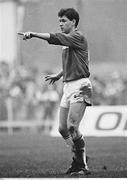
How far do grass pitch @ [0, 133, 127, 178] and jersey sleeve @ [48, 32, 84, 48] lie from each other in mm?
1636

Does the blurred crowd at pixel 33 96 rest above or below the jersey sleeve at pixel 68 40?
below

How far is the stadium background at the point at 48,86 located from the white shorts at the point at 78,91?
3.21 ft

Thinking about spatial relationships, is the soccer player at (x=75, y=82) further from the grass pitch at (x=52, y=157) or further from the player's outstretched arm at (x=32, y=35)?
the player's outstretched arm at (x=32, y=35)

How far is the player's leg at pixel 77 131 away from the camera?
7.98 m

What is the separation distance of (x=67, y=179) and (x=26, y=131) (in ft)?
42.1

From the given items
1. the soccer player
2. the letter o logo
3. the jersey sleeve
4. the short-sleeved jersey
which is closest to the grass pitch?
the soccer player

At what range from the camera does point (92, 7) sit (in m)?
22.7

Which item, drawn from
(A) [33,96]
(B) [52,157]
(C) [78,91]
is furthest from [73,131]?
(A) [33,96]

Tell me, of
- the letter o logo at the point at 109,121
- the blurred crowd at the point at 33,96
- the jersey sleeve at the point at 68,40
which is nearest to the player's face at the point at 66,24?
the jersey sleeve at the point at 68,40

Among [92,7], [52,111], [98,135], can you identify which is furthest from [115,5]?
[98,135]

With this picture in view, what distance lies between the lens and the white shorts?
802 centimetres

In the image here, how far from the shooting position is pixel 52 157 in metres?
11.0

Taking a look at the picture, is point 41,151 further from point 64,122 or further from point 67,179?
point 67,179

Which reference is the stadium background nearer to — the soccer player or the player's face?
the soccer player
